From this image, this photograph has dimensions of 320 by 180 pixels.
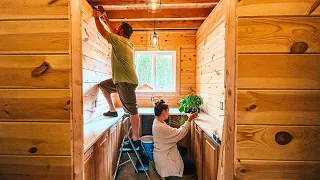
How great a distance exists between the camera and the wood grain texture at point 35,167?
1.02m

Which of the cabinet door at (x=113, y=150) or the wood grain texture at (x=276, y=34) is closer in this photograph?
the wood grain texture at (x=276, y=34)

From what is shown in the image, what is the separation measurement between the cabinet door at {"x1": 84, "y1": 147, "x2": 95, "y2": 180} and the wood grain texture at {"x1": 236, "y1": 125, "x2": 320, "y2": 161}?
4.04 feet

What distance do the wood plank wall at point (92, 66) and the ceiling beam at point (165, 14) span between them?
0.53 metres

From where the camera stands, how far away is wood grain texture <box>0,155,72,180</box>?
3.35 ft

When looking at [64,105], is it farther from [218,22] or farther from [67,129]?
[218,22]

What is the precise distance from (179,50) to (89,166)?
3262 millimetres

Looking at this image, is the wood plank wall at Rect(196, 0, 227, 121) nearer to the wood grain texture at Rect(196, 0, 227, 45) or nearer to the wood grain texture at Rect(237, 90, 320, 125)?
the wood grain texture at Rect(196, 0, 227, 45)

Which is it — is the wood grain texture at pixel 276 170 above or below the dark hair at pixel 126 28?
below


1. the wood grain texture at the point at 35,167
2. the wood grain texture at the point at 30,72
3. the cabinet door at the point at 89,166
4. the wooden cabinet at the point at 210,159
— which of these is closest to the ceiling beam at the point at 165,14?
the wooden cabinet at the point at 210,159

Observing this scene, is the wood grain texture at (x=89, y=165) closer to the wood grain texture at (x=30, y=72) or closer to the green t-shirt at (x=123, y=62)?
the wood grain texture at (x=30, y=72)

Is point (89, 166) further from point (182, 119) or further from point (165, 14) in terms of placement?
point (165, 14)

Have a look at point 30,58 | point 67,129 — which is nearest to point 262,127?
point 67,129

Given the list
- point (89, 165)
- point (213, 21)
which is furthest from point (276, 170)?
point (213, 21)

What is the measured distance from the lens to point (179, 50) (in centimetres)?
445
